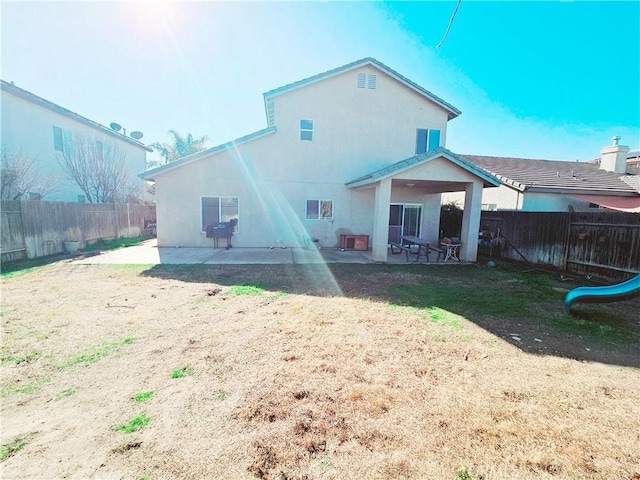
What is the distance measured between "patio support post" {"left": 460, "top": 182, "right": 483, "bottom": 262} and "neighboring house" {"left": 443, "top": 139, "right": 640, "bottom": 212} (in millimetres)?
5127

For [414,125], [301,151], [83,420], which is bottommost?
[83,420]

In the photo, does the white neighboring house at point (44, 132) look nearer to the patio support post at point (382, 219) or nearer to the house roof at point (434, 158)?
the patio support post at point (382, 219)

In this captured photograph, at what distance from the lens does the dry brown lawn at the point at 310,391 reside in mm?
2170

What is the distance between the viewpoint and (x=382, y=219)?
10.1 m

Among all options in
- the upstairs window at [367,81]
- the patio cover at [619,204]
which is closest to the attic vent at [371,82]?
the upstairs window at [367,81]

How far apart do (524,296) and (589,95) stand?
13292 millimetres

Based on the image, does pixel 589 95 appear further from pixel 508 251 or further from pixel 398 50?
pixel 398 50

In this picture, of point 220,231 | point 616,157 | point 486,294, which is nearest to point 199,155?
point 220,231

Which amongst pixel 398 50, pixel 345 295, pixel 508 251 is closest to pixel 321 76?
pixel 398 50

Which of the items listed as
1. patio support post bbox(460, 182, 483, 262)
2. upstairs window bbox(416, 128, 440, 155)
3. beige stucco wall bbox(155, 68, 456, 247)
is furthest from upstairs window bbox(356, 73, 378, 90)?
patio support post bbox(460, 182, 483, 262)

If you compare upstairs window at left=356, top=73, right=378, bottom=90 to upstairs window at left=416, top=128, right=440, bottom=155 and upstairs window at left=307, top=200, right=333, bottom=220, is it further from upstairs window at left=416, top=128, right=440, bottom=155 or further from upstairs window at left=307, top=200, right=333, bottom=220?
upstairs window at left=307, top=200, right=333, bottom=220

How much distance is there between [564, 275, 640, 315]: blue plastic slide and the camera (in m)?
5.12

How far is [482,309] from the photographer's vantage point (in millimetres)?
5742

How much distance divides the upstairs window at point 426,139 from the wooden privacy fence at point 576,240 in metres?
4.39
